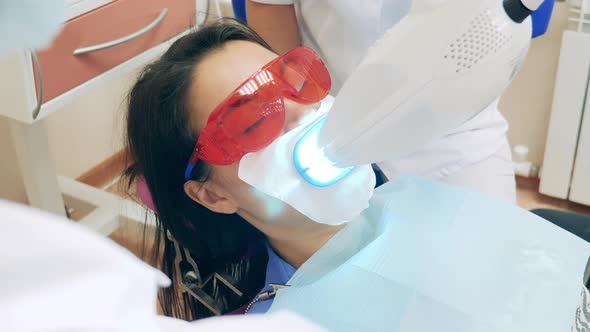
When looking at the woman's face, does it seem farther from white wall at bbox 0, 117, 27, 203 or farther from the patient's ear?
white wall at bbox 0, 117, 27, 203

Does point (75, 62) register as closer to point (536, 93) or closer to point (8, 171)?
point (8, 171)

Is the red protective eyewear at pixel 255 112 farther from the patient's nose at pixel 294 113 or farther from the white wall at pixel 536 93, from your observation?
the white wall at pixel 536 93

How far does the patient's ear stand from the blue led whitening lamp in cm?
17

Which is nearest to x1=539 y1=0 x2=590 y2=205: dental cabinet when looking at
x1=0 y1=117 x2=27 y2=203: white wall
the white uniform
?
the white uniform

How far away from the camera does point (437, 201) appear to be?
0.97m

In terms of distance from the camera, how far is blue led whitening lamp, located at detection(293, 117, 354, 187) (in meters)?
0.78

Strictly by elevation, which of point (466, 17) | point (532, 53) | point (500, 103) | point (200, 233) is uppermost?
point (466, 17)

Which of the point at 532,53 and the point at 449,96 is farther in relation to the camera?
the point at 532,53

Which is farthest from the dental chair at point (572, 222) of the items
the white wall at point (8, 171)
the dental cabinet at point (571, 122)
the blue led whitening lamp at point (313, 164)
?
the white wall at point (8, 171)

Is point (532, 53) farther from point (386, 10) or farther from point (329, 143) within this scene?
point (329, 143)

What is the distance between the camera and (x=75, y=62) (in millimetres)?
1365

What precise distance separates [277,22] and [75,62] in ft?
1.54

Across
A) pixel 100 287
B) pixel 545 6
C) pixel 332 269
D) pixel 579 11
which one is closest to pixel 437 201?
pixel 332 269

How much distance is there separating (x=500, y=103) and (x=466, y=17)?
1550mm
